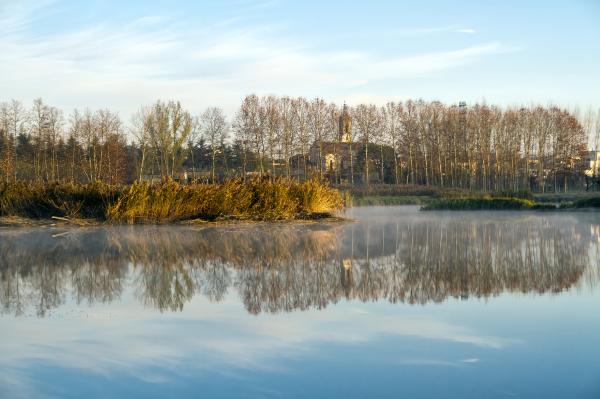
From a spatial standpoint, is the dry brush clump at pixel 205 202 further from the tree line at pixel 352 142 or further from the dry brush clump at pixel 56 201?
the tree line at pixel 352 142

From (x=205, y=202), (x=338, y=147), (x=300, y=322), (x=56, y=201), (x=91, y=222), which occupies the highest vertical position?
(x=338, y=147)

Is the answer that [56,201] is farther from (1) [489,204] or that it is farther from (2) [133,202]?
(1) [489,204]

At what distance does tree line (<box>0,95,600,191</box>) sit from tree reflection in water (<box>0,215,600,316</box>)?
31861mm

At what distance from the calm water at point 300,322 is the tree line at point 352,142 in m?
35.4

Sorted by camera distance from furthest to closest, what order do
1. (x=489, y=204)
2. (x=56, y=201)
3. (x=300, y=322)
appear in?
1. (x=489, y=204)
2. (x=56, y=201)
3. (x=300, y=322)

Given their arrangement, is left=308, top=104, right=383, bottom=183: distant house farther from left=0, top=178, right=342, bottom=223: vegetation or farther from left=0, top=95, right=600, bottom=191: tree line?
left=0, top=178, right=342, bottom=223: vegetation

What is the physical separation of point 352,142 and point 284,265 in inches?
1669

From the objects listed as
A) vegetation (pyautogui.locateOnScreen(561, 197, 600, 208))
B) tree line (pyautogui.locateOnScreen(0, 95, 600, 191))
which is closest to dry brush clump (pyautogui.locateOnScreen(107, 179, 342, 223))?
vegetation (pyautogui.locateOnScreen(561, 197, 600, 208))

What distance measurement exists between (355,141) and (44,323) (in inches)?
1793

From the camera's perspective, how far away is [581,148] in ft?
168

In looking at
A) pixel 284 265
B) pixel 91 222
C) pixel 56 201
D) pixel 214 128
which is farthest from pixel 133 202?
pixel 214 128

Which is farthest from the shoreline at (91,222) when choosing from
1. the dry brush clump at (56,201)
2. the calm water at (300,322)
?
the calm water at (300,322)

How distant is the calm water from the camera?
391 centimetres

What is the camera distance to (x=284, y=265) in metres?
8.90
